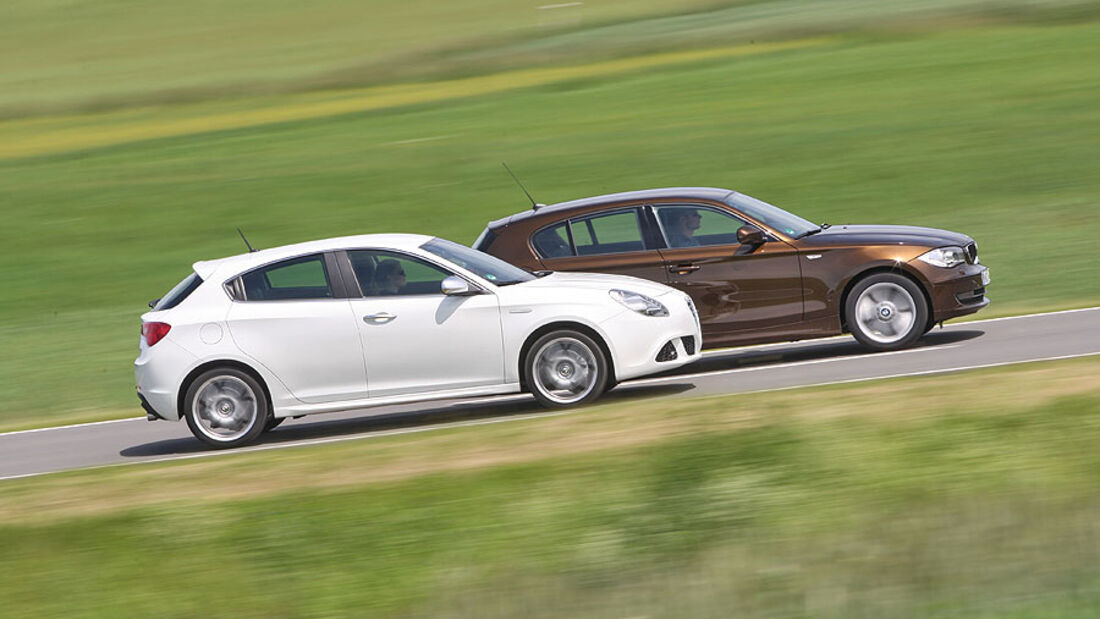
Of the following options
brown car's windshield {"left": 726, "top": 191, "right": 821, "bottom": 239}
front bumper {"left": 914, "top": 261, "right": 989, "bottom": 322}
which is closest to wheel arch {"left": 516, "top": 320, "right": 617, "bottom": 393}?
brown car's windshield {"left": 726, "top": 191, "right": 821, "bottom": 239}

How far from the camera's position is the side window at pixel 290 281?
1141cm

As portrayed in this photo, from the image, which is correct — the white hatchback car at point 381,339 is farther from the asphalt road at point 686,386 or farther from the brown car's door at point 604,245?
the brown car's door at point 604,245

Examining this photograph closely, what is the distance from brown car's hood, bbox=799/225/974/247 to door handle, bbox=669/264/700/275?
3.32ft

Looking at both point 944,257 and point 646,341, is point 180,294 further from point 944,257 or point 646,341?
point 944,257

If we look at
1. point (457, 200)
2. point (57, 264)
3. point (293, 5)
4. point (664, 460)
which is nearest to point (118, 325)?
point (57, 264)

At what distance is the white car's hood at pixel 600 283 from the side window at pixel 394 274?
75 cm

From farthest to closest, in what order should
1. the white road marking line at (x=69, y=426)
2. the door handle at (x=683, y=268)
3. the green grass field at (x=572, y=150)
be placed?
the green grass field at (x=572, y=150)
the white road marking line at (x=69, y=426)
the door handle at (x=683, y=268)

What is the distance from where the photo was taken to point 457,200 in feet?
82.6

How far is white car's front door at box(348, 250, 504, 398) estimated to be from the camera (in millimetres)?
11172

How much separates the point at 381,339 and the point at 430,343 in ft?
1.28

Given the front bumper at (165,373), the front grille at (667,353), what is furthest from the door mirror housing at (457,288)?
the front bumper at (165,373)

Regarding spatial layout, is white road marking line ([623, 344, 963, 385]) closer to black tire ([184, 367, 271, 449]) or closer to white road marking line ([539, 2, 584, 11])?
black tire ([184, 367, 271, 449])

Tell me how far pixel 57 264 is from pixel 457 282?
606 inches

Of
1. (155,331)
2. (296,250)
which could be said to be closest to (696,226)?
(296,250)
